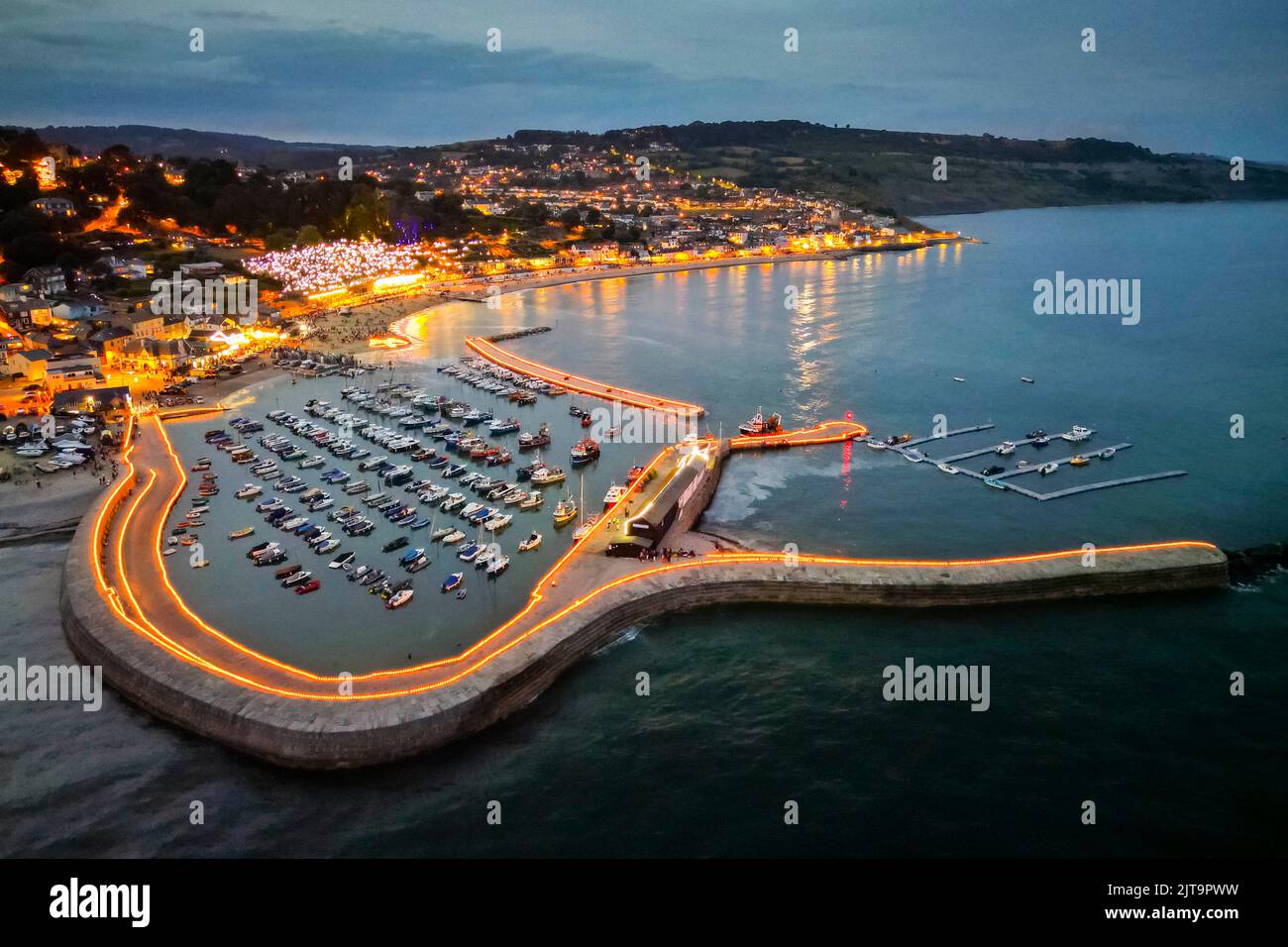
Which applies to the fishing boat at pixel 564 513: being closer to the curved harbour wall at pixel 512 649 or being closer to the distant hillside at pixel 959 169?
the curved harbour wall at pixel 512 649

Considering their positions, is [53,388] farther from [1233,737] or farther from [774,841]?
[1233,737]

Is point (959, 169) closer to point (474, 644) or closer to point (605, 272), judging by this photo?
point (605, 272)

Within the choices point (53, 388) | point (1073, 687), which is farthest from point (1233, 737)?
point (53, 388)

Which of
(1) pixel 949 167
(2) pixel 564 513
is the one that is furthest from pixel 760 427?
(1) pixel 949 167

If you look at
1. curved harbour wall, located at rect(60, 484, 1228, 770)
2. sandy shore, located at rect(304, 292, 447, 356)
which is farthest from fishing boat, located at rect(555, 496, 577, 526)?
sandy shore, located at rect(304, 292, 447, 356)

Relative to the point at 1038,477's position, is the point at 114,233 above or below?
above
